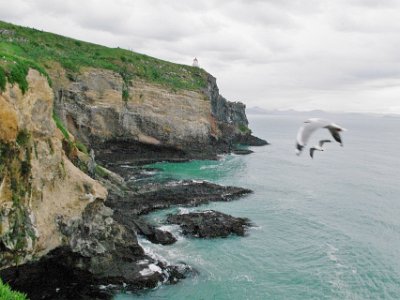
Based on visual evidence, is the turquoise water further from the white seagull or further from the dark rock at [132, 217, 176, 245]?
the white seagull

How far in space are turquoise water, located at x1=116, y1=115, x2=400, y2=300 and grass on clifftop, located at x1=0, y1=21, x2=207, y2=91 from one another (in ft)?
55.6

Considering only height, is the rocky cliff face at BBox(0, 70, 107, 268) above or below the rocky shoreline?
above

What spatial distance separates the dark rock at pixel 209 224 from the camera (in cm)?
3603

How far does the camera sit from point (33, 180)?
22234 millimetres

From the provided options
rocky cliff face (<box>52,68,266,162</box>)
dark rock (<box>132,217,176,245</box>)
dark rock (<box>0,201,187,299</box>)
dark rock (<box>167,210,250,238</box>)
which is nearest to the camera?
dark rock (<box>0,201,187,299</box>)

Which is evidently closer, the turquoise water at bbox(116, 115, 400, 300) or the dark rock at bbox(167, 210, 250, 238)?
the turquoise water at bbox(116, 115, 400, 300)

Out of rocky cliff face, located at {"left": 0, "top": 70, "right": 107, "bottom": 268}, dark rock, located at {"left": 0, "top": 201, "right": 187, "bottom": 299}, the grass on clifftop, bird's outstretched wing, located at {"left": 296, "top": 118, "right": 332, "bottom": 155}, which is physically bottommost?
dark rock, located at {"left": 0, "top": 201, "right": 187, "bottom": 299}

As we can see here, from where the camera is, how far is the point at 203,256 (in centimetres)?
3172

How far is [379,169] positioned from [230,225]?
5049 cm

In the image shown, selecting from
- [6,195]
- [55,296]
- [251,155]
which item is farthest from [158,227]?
[251,155]

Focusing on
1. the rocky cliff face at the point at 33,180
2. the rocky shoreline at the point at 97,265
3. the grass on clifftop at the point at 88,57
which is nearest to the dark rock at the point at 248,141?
the grass on clifftop at the point at 88,57

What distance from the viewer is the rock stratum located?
842 inches

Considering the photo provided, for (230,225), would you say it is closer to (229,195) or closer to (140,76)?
(229,195)

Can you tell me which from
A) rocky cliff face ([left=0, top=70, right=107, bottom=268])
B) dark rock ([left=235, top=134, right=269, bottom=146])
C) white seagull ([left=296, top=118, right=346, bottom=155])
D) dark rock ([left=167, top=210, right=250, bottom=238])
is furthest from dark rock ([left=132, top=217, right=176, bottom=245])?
dark rock ([left=235, top=134, right=269, bottom=146])
